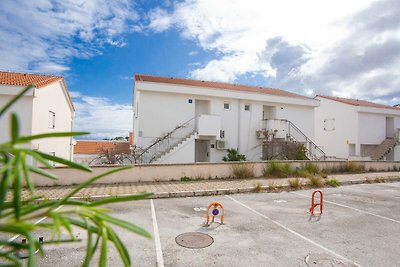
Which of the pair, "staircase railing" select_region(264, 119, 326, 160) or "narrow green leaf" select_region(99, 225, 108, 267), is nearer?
"narrow green leaf" select_region(99, 225, 108, 267)

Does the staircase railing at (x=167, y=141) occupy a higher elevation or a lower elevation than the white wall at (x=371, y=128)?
lower

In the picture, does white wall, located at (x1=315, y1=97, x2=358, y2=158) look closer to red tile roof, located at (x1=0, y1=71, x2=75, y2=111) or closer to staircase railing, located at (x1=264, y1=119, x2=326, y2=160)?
staircase railing, located at (x1=264, y1=119, x2=326, y2=160)

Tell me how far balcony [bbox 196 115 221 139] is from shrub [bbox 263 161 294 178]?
306 inches

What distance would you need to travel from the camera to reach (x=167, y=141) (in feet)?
73.8

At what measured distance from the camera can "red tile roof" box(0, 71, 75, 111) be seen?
1750 centimetres

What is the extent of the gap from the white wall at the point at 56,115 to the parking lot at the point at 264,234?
9.99 m

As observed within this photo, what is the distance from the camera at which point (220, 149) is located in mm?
24656

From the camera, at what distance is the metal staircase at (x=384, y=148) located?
31875mm

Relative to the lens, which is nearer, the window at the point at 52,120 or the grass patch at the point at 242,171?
the grass patch at the point at 242,171

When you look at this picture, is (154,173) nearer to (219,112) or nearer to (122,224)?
(219,112)

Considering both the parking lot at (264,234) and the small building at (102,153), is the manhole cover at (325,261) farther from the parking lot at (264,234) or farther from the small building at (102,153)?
the small building at (102,153)

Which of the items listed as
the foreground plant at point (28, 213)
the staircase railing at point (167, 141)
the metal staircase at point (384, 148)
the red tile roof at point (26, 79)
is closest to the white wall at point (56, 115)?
the red tile roof at point (26, 79)

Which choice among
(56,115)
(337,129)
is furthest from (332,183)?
(337,129)

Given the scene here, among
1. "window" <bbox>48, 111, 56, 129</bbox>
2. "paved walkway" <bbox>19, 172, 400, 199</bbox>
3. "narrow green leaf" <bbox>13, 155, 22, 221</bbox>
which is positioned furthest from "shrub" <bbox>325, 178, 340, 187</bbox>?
"window" <bbox>48, 111, 56, 129</bbox>
